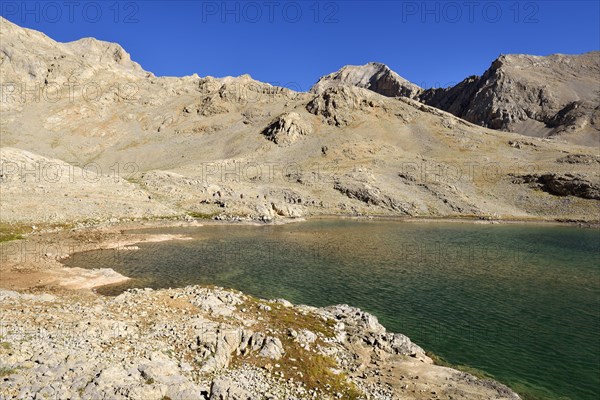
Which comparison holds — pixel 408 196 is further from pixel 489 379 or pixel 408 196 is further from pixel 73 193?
pixel 489 379

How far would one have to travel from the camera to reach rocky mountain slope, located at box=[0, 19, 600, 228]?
92188mm

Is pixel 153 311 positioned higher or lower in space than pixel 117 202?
lower

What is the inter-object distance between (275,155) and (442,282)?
117 m

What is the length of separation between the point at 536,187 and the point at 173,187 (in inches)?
4304

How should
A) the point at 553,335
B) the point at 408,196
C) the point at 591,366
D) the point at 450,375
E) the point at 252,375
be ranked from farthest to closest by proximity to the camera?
the point at 408,196
the point at 553,335
the point at 591,366
the point at 450,375
the point at 252,375

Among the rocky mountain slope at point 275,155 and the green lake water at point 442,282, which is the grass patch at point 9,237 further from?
the green lake water at point 442,282

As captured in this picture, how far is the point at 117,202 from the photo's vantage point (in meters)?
74.7

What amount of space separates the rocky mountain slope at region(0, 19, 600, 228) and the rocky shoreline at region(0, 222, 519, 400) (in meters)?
50.0

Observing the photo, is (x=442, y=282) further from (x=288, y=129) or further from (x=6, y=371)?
(x=288, y=129)

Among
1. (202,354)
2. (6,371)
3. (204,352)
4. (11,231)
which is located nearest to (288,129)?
(11,231)

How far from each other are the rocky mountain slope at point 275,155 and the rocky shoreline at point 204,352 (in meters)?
50.0

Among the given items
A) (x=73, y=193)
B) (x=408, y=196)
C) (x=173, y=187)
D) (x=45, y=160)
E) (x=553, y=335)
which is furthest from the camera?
(x=408, y=196)

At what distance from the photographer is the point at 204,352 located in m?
17.3

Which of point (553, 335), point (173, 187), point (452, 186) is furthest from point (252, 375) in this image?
point (452, 186)
